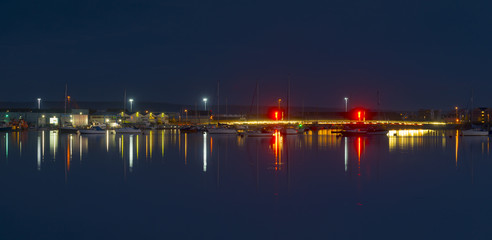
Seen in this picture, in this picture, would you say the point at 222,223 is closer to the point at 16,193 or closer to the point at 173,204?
the point at 173,204

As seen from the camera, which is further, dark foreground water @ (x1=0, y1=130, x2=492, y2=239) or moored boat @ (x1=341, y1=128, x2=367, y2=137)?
moored boat @ (x1=341, y1=128, x2=367, y2=137)

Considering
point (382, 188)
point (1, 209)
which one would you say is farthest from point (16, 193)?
point (382, 188)

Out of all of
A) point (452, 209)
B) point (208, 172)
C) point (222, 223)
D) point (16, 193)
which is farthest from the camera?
point (208, 172)

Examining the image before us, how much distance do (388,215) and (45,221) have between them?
880cm

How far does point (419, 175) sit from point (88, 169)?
49.9 ft

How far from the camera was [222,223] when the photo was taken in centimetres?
1088

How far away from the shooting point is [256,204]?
1287 cm

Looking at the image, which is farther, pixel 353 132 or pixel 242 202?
pixel 353 132

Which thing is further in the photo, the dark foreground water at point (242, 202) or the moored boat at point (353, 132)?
the moored boat at point (353, 132)

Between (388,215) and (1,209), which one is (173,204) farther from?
(388,215)

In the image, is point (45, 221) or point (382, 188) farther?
point (382, 188)

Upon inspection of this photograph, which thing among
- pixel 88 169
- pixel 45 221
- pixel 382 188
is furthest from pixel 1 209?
pixel 382 188

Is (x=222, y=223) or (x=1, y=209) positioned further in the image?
(x=1, y=209)

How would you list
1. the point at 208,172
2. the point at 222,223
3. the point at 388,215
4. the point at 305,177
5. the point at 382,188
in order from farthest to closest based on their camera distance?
1. the point at 208,172
2. the point at 305,177
3. the point at 382,188
4. the point at 388,215
5. the point at 222,223
